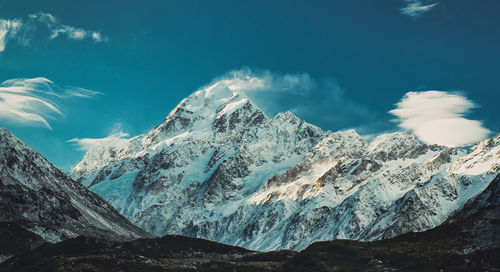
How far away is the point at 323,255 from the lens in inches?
4227

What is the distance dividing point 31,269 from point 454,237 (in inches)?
3054

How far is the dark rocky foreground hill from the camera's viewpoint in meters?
90.9

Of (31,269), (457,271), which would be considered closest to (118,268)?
(31,269)

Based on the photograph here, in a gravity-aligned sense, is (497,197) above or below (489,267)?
above

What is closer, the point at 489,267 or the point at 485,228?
the point at 489,267

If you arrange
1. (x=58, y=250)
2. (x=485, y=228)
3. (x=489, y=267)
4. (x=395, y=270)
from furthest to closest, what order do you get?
1. (x=58, y=250)
2. (x=485, y=228)
3. (x=395, y=270)
4. (x=489, y=267)

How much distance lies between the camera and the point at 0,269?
122 meters

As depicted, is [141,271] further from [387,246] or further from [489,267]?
[489,267]

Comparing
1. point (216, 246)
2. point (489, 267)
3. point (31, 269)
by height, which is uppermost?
point (216, 246)

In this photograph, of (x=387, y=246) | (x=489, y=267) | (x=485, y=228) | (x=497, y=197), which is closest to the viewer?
(x=489, y=267)

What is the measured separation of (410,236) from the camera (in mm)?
117062

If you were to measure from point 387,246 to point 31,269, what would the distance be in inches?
2641

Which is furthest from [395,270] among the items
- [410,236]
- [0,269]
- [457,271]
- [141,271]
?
[0,269]

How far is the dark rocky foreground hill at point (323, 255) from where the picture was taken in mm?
90938
